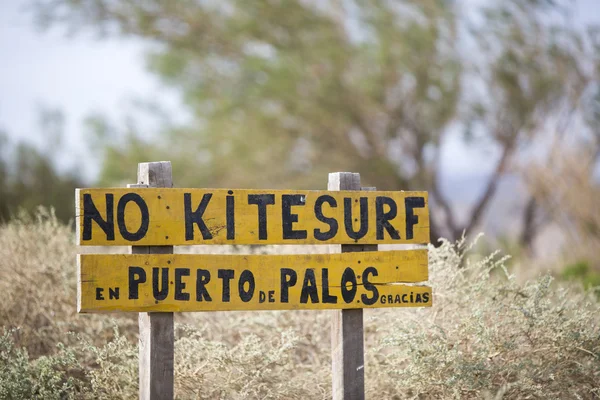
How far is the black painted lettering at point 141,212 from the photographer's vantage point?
11.5 feet

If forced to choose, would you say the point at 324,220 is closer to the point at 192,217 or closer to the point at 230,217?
the point at 230,217

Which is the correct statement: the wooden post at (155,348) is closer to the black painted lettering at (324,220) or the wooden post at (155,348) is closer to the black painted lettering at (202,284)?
the black painted lettering at (202,284)

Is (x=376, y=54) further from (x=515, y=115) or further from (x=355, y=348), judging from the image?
(x=355, y=348)

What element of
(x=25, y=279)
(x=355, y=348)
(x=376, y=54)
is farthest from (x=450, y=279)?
(x=376, y=54)

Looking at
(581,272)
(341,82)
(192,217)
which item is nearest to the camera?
(192,217)

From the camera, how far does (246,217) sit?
143 inches

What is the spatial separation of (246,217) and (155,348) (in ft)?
2.41

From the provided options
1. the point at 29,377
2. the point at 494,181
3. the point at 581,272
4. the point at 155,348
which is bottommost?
the point at 29,377

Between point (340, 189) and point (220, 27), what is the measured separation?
10.3m

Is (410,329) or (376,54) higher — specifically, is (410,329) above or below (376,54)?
below

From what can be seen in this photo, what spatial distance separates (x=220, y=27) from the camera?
13.5 metres

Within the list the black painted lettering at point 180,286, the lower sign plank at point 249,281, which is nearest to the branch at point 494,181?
the lower sign plank at point 249,281

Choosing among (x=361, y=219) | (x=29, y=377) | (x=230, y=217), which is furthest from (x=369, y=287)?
(x=29, y=377)

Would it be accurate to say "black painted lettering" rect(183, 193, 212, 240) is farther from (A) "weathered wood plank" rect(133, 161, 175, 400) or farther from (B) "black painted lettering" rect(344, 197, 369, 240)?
(B) "black painted lettering" rect(344, 197, 369, 240)
